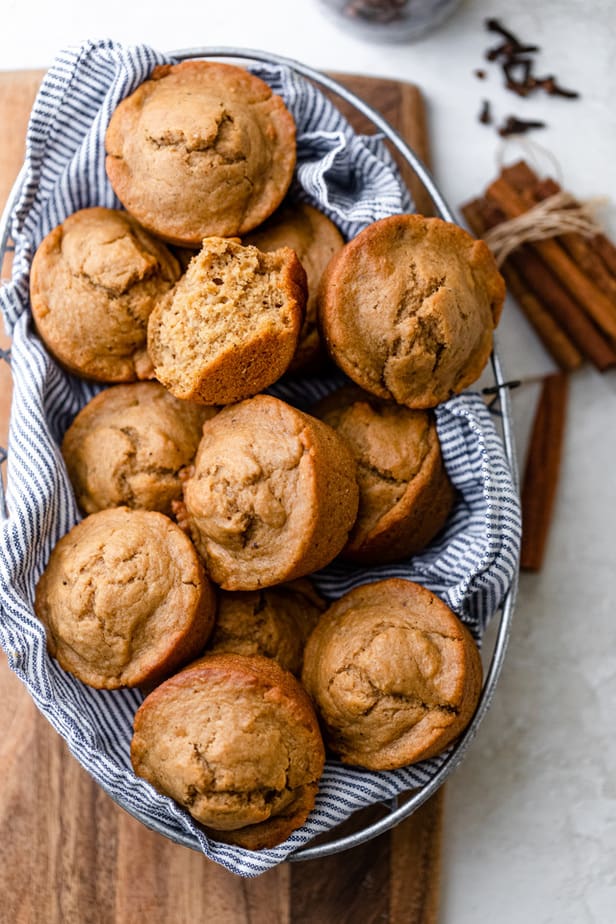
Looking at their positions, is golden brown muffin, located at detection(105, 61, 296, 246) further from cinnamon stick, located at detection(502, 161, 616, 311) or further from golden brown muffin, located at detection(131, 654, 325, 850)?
golden brown muffin, located at detection(131, 654, 325, 850)

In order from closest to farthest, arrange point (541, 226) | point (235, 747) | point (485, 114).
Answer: point (235, 747)
point (541, 226)
point (485, 114)

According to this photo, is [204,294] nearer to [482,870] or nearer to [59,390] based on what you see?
[59,390]

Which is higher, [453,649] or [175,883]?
[453,649]

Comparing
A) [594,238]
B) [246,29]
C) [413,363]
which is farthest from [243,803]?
[246,29]

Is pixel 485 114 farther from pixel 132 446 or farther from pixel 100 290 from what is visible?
pixel 132 446

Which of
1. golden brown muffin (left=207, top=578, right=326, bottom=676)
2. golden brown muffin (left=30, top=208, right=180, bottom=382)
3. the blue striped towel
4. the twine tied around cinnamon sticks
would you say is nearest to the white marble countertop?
the twine tied around cinnamon sticks

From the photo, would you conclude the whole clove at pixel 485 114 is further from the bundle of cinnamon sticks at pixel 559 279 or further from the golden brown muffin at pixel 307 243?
the golden brown muffin at pixel 307 243

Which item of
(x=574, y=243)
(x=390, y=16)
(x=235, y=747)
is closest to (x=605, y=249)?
(x=574, y=243)
